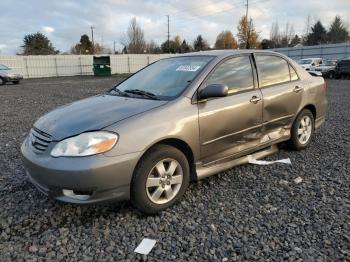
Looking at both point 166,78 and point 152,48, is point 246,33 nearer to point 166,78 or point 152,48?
point 152,48

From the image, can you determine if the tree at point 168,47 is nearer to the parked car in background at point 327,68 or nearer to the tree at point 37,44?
the tree at point 37,44

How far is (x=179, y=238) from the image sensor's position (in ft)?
9.62

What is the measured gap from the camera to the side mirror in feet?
11.7

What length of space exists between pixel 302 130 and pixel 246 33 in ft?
178

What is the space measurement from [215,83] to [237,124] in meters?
0.56

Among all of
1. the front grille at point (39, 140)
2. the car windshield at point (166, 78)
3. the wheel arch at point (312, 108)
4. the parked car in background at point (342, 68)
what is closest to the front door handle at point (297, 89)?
the wheel arch at point (312, 108)

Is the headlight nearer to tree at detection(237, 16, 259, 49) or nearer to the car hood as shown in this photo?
the car hood

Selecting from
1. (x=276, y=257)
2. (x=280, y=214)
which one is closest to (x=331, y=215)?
(x=280, y=214)

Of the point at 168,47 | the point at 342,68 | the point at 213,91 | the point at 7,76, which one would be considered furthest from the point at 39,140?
the point at 168,47

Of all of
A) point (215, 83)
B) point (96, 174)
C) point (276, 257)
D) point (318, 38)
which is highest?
point (318, 38)

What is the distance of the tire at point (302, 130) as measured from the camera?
505cm

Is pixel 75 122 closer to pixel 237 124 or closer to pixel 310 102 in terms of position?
pixel 237 124

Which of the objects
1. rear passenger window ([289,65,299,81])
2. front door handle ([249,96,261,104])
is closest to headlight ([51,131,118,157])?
front door handle ([249,96,261,104])

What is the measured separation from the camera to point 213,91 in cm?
358
